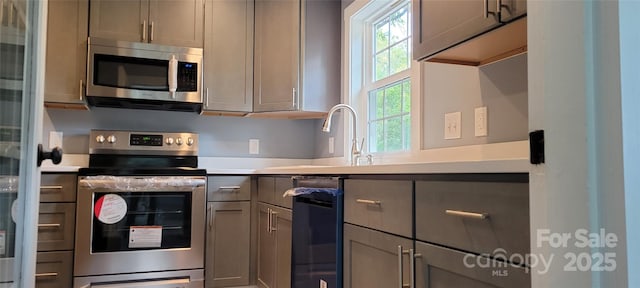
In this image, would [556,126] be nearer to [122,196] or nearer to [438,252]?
[438,252]

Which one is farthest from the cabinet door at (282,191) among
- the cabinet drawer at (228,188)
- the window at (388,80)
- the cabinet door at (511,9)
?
the cabinet door at (511,9)

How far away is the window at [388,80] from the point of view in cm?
264

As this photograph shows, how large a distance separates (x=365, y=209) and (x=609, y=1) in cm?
121

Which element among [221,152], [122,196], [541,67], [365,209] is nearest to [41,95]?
[365,209]

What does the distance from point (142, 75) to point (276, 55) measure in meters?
0.95

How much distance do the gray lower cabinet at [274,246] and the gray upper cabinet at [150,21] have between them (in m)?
1.35

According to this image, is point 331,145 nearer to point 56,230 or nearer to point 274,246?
point 274,246

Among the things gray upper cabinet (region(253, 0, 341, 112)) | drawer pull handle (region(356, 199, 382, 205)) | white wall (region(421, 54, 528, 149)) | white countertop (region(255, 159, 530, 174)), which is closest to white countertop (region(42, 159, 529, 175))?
white countertop (region(255, 159, 530, 174))

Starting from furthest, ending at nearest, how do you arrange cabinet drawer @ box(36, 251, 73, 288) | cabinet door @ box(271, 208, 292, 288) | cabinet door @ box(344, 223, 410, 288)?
1. cabinet drawer @ box(36, 251, 73, 288)
2. cabinet door @ box(271, 208, 292, 288)
3. cabinet door @ box(344, 223, 410, 288)

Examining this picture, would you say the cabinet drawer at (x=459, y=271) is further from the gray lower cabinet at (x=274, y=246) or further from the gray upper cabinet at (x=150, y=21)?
the gray upper cabinet at (x=150, y=21)

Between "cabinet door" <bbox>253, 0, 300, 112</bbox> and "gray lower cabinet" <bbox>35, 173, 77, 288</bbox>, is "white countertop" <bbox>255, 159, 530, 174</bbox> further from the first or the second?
"gray lower cabinet" <bbox>35, 173, 77, 288</bbox>

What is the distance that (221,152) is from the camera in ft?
11.8

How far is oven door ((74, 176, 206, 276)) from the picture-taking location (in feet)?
8.80

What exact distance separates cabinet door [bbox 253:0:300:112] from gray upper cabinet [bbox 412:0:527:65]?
1.52m
